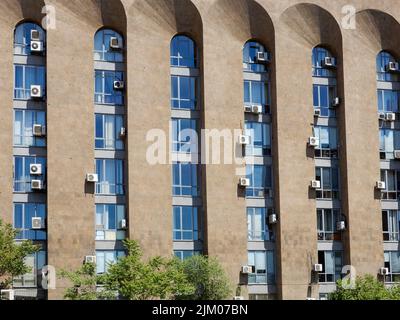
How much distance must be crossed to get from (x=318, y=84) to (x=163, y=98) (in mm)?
8926

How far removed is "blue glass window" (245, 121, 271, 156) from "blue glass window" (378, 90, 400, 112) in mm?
7059

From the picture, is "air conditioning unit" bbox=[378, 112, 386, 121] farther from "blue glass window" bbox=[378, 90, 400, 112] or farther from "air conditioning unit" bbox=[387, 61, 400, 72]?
"air conditioning unit" bbox=[387, 61, 400, 72]

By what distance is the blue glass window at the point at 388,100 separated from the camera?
46.0 m

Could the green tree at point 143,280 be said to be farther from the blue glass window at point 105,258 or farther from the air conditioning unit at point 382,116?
the air conditioning unit at point 382,116

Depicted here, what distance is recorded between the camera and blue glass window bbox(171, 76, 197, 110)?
42.0 m

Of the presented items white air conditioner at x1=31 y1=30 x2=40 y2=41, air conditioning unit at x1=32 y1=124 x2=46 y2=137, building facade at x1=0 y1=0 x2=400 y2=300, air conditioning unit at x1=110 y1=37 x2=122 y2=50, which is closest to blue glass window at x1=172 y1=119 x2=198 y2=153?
building facade at x1=0 y1=0 x2=400 y2=300

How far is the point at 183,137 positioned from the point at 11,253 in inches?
425

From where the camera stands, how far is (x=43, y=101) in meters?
40.0

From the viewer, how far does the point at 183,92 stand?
42250mm

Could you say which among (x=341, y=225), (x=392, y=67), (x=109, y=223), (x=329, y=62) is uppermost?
(x=329, y=62)

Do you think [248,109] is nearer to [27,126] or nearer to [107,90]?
[107,90]

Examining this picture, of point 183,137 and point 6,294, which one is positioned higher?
point 183,137

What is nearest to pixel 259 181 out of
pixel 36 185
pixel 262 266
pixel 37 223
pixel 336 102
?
pixel 262 266
